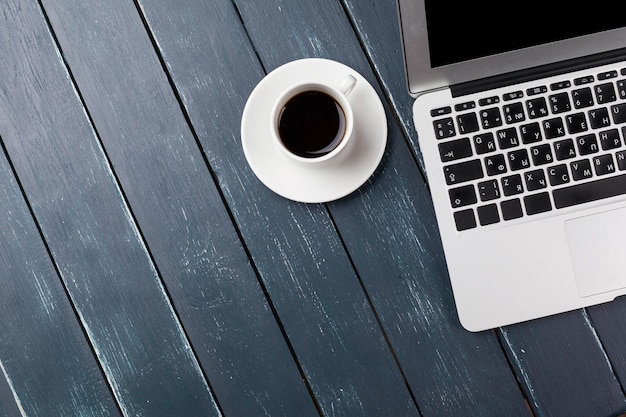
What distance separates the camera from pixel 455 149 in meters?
0.66

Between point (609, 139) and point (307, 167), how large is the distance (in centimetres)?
29

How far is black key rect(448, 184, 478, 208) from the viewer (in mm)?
657

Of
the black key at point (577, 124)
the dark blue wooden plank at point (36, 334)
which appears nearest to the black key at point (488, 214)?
the black key at point (577, 124)

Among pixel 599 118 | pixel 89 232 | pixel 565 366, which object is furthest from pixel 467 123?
pixel 89 232

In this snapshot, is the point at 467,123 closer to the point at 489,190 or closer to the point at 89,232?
the point at 489,190

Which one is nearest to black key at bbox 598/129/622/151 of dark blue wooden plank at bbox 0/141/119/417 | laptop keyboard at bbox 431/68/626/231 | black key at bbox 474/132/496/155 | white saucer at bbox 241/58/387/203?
laptop keyboard at bbox 431/68/626/231

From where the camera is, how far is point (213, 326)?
71 centimetres

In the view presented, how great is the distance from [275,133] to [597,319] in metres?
0.38

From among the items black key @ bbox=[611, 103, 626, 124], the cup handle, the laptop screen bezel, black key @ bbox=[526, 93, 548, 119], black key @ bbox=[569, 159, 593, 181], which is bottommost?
black key @ bbox=[569, 159, 593, 181]

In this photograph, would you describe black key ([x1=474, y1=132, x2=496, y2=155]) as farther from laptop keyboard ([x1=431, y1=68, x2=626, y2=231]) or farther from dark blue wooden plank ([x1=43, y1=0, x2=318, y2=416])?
dark blue wooden plank ([x1=43, y1=0, x2=318, y2=416])

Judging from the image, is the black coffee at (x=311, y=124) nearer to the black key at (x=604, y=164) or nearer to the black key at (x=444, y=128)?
the black key at (x=444, y=128)

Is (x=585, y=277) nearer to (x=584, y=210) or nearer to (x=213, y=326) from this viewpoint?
(x=584, y=210)

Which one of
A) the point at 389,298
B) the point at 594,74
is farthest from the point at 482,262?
the point at 594,74

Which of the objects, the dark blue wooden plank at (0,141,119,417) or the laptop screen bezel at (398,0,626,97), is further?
the dark blue wooden plank at (0,141,119,417)
